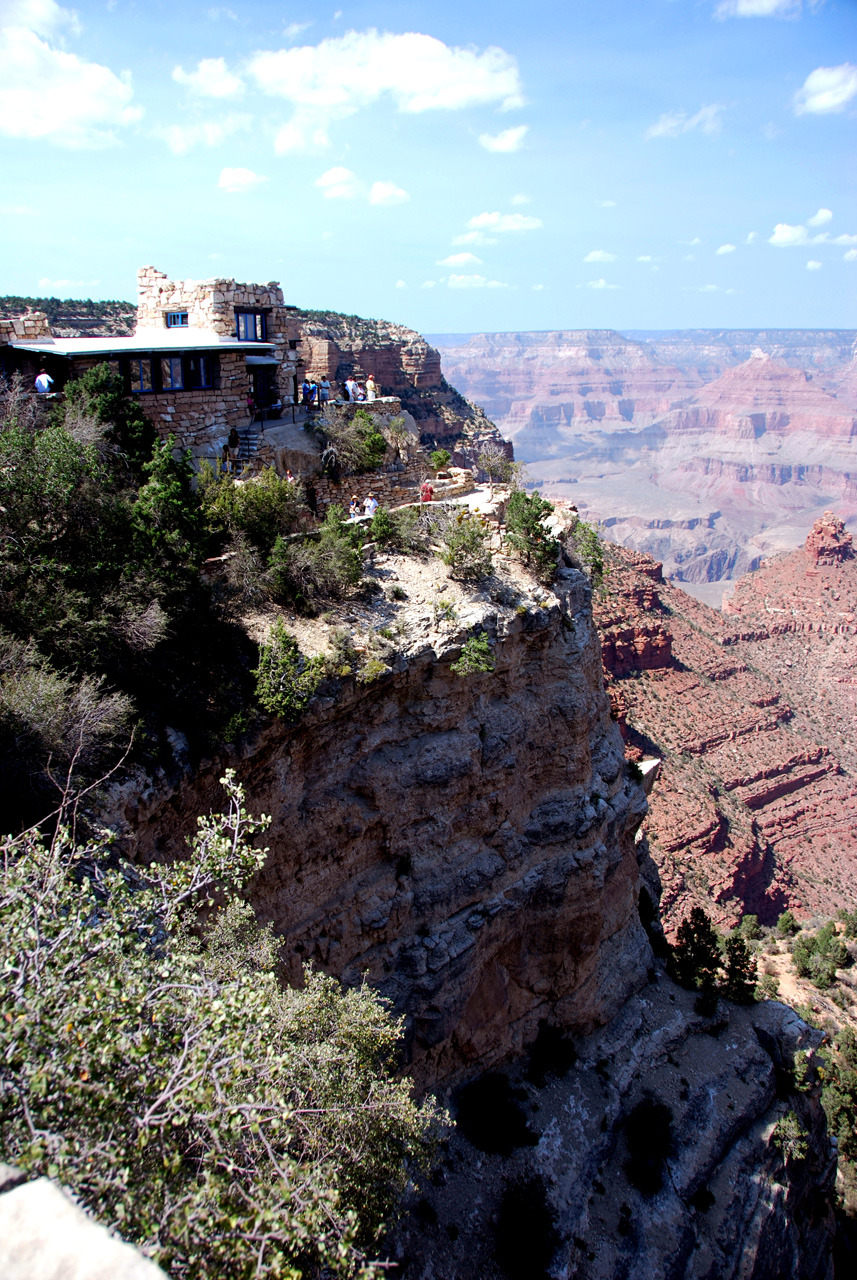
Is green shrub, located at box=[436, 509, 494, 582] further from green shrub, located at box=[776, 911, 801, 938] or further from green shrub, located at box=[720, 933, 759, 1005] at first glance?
green shrub, located at box=[776, 911, 801, 938]

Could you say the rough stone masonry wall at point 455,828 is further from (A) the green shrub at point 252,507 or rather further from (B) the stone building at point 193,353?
(B) the stone building at point 193,353

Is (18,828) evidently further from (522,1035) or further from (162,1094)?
(522,1035)

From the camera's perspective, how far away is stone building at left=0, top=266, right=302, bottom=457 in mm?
16969

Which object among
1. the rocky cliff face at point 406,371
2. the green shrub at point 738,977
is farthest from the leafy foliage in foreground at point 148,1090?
the rocky cliff face at point 406,371

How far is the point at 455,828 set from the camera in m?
17.3

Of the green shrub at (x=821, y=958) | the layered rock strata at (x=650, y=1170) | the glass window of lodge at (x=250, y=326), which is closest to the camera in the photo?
the layered rock strata at (x=650, y=1170)

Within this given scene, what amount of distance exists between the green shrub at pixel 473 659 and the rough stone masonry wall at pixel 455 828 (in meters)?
0.23

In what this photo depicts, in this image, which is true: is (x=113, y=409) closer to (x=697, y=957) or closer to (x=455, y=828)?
(x=455, y=828)

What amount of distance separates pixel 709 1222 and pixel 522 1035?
252 inches

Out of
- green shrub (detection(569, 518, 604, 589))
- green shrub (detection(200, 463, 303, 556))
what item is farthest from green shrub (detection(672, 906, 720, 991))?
green shrub (detection(200, 463, 303, 556))

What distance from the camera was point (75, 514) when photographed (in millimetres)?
12734

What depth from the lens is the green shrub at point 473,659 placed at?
631 inches

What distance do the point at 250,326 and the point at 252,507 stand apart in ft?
28.7

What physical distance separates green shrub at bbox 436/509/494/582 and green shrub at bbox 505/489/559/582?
1.23 m
